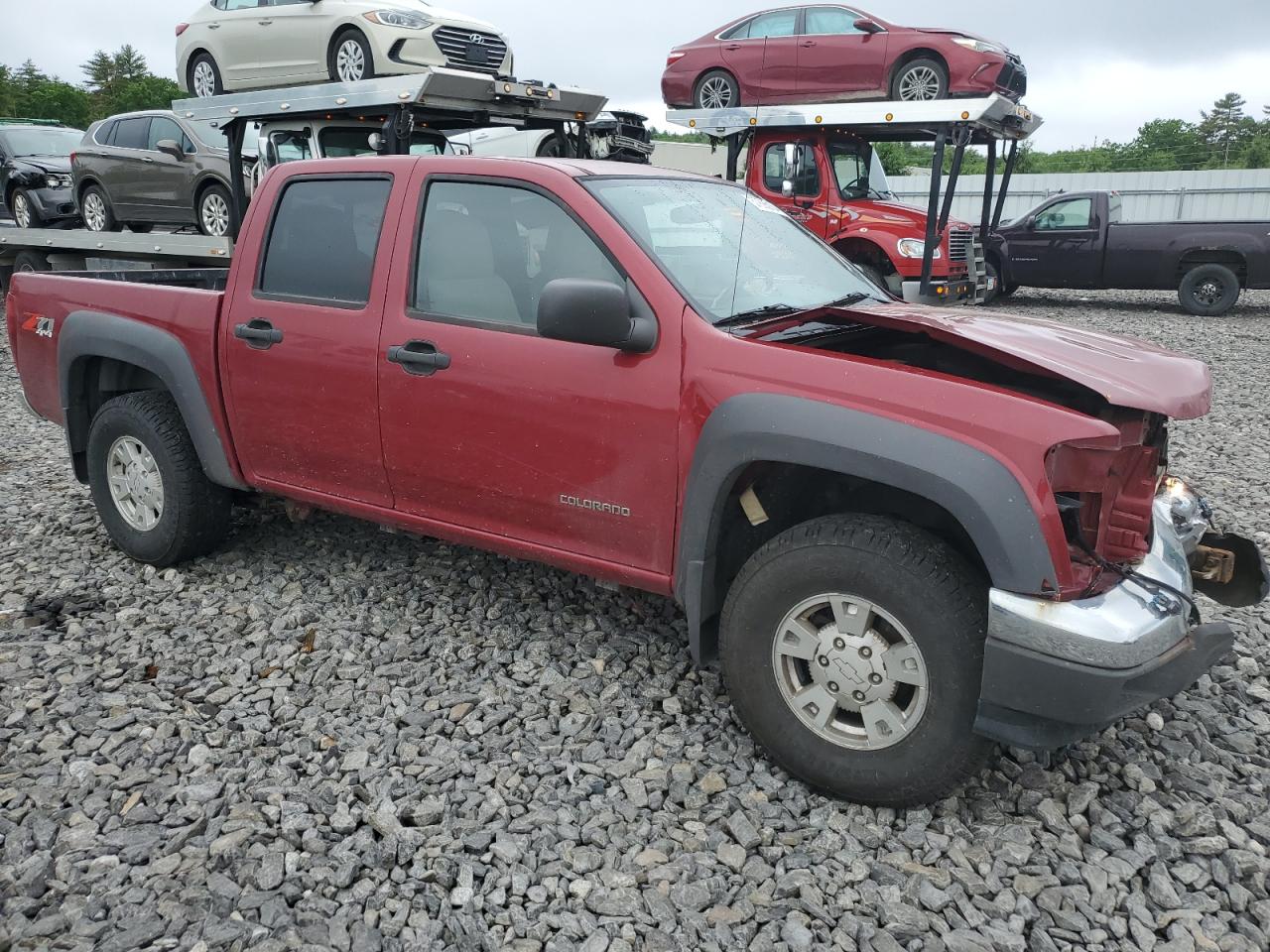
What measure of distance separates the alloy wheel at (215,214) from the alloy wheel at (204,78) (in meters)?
1.40

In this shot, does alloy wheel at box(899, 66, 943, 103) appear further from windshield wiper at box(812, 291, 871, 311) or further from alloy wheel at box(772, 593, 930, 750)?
alloy wheel at box(772, 593, 930, 750)

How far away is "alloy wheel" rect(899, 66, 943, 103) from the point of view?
37.5ft

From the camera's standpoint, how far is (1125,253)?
14.6m

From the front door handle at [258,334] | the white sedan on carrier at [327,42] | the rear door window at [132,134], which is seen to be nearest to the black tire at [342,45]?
the white sedan on carrier at [327,42]

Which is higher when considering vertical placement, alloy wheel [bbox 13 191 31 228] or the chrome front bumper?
alloy wheel [bbox 13 191 31 228]

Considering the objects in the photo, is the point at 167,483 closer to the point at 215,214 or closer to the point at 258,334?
the point at 258,334

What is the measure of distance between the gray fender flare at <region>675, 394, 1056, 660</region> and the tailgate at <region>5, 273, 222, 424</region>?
2316 mm

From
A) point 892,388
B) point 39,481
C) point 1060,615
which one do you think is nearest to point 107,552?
point 39,481

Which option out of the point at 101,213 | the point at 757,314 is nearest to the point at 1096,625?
the point at 757,314

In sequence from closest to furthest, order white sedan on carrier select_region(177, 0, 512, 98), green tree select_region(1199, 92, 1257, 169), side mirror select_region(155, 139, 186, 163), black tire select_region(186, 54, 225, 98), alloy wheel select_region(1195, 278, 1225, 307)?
white sedan on carrier select_region(177, 0, 512, 98)
side mirror select_region(155, 139, 186, 163)
black tire select_region(186, 54, 225, 98)
alloy wheel select_region(1195, 278, 1225, 307)
green tree select_region(1199, 92, 1257, 169)

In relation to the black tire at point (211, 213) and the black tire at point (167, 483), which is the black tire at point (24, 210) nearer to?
the black tire at point (211, 213)

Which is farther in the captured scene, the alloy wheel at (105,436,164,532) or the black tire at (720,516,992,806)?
the alloy wheel at (105,436,164,532)

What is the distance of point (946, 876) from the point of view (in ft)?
8.47

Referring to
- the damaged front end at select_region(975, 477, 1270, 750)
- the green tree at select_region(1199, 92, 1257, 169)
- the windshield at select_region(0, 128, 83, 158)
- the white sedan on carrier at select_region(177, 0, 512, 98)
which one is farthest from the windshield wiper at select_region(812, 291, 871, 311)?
the green tree at select_region(1199, 92, 1257, 169)
